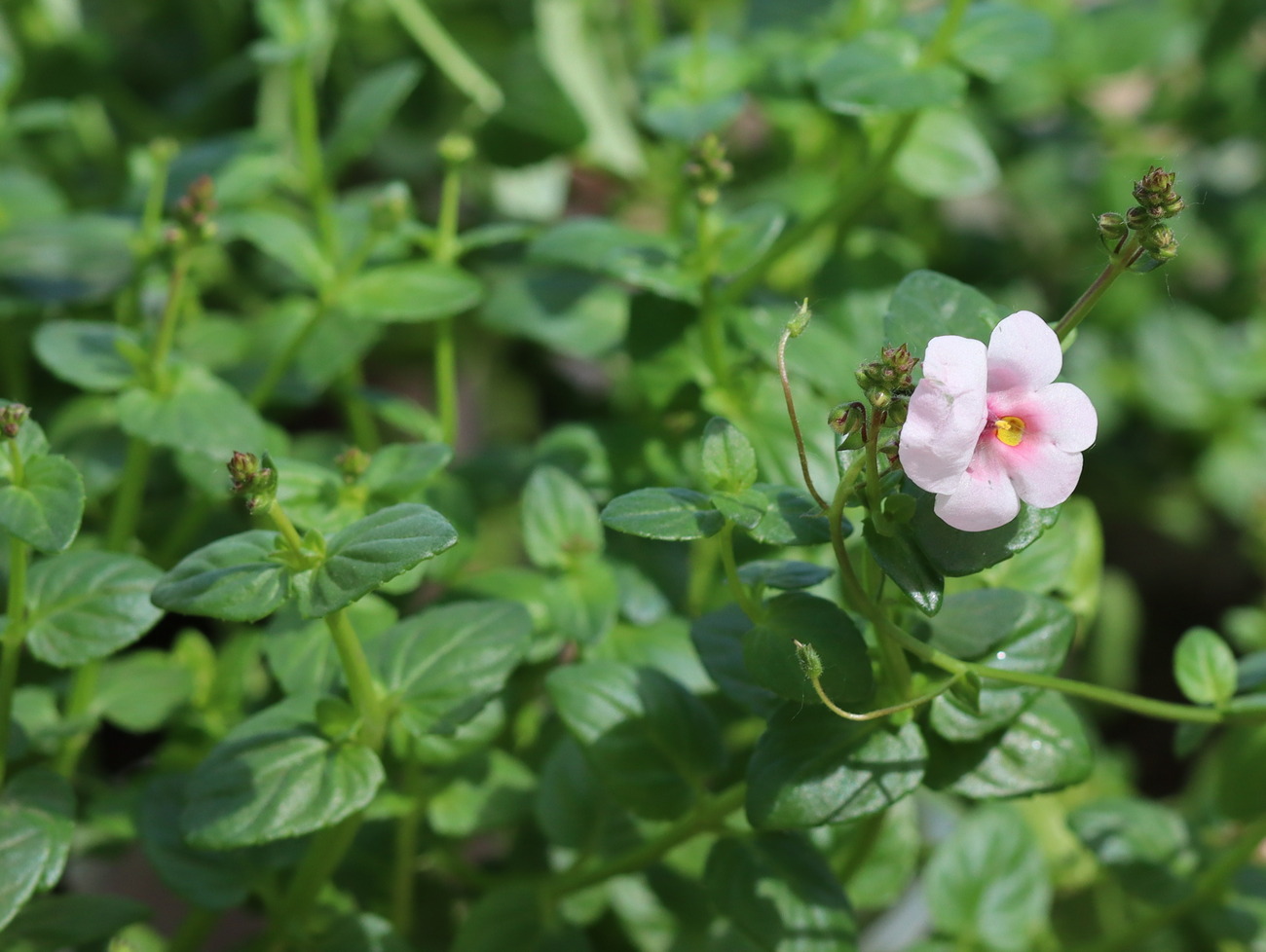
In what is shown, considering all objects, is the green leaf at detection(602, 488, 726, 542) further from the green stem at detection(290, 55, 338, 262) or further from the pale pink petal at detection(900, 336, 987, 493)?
the green stem at detection(290, 55, 338, 262)

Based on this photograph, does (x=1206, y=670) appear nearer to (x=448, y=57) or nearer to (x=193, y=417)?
(x=193, y=417)

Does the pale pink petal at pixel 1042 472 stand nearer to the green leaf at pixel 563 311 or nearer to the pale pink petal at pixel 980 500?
the pale pink petal at pixel 980 500

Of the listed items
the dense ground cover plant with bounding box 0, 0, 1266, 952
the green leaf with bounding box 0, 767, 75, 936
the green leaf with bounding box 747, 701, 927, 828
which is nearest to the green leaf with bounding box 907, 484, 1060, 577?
the dense ground cover plant with bounding box 0, 0, 1266, 952

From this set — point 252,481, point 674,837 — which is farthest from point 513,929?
point 252,481

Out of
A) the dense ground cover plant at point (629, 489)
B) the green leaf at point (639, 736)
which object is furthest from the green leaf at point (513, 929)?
the green leaf at point (639, 736)

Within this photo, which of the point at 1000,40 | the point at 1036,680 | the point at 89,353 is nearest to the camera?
the point at 1036,680

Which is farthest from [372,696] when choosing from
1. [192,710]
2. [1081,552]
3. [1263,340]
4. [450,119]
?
[1263,340]
